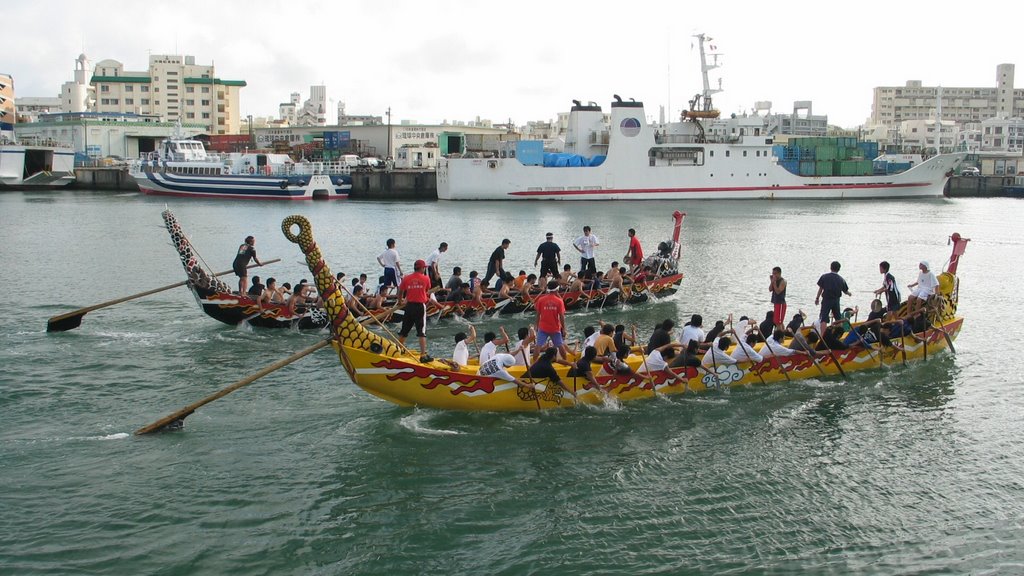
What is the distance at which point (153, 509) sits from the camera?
1073 cm

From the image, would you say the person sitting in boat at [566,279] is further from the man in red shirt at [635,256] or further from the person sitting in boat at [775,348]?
the person sitting in boat at [775,348]

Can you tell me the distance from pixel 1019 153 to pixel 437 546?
12126 centimetres

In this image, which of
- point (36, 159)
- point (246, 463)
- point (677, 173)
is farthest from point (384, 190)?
point (246, 463)

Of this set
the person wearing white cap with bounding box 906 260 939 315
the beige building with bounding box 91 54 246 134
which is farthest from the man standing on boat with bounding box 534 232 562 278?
the beige building with bounding box 91 54 246 134

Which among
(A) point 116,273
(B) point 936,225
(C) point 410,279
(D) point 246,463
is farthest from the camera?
(B) point 936,225

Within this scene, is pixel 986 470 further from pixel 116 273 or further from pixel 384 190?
pixel 384 190

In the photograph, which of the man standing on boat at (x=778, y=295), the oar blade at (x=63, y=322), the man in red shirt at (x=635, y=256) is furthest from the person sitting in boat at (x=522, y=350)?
the oar blade at (x=63, y=322)

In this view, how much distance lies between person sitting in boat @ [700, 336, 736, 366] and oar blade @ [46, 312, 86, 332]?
14.8 m

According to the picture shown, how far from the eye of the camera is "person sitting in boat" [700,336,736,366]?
1532 centimetres

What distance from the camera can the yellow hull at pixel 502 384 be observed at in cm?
1337

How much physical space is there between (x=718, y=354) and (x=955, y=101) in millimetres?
164955

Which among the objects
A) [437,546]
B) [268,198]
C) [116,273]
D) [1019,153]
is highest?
[1019,153]

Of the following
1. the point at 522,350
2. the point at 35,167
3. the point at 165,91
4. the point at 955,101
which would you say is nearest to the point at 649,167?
the point at 522,350

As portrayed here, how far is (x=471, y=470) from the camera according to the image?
12.1 metres
